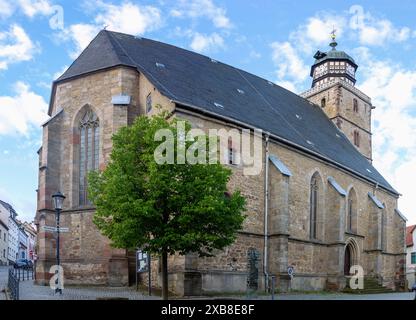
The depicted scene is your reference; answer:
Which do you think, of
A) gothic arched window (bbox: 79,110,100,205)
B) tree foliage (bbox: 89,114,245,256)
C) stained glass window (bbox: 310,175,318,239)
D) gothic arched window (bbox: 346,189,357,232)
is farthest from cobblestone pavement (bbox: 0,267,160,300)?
gothic arched window (bbox: 346,189,357,232)

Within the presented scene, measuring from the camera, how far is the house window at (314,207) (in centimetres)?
2653

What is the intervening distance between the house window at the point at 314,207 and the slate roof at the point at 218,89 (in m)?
1.59

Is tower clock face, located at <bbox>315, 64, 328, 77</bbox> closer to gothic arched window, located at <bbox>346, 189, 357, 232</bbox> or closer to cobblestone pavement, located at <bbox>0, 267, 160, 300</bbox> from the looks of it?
gothic arched window, located at <bbox>346, 189, 357, 232</bbox>

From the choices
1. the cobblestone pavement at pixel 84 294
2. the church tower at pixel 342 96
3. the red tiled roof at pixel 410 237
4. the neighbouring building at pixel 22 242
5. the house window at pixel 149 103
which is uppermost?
the church tower at pixel 342 96

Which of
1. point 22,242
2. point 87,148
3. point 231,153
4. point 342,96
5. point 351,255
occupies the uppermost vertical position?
point 342,96

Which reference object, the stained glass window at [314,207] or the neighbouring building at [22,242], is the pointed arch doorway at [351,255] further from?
the neighbouring building at [22,242]

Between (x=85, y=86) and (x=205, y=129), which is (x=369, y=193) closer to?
(x=205, y=129)

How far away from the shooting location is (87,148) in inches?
888

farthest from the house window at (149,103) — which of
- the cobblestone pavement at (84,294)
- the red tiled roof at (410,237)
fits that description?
the red tiled roof at (410,237)

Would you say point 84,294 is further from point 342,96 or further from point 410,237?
point 410,237

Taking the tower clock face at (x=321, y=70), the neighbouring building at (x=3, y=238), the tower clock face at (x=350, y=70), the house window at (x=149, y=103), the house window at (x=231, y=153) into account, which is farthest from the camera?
→ the neighbouring building at (x=3, y=238)

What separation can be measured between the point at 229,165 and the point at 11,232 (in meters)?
53.6

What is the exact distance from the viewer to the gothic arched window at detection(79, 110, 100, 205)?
73.0 feet

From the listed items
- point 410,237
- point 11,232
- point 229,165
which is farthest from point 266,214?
point 11,232
